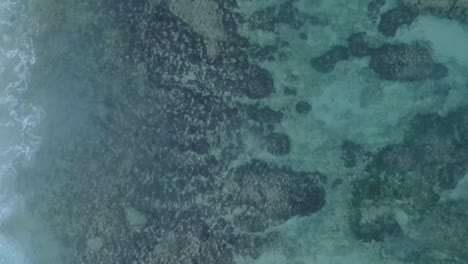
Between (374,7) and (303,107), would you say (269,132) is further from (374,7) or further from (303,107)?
(374,7)

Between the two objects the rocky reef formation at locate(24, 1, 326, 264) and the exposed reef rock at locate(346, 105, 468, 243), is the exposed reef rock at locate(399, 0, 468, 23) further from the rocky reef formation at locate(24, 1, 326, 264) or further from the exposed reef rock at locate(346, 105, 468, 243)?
the rocky reef formation at locate(24, 1, 326, 264)

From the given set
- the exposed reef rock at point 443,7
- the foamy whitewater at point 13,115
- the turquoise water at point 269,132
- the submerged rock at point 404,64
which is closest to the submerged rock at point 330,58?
the turquoise water at point 269,132

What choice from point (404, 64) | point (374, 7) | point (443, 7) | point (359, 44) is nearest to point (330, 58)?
point (359, 44)

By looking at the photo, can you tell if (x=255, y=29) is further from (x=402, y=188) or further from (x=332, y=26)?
(x=402, y=188)

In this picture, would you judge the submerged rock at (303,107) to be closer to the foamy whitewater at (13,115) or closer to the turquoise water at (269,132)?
the turquoise water at (269,132)

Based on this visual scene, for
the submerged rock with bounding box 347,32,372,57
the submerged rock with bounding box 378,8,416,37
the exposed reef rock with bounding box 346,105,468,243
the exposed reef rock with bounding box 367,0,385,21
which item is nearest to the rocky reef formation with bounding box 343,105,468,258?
the exposed reef rock with bounding box 346,105,468,243

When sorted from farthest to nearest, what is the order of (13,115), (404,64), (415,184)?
(13,115), (404,64), (415,184)
